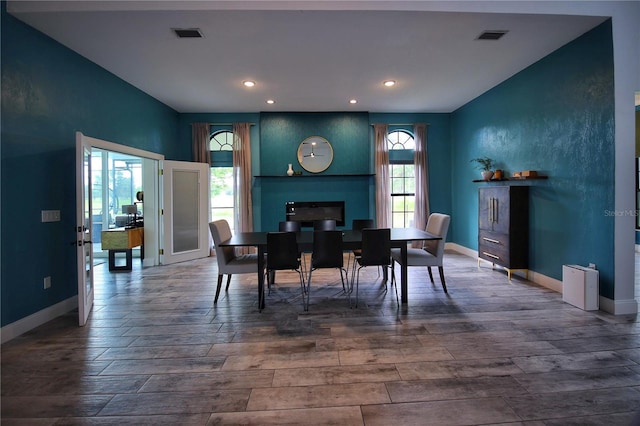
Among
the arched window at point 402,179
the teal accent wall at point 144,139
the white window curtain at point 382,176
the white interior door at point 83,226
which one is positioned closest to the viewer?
the teal accent wall at point 144,139

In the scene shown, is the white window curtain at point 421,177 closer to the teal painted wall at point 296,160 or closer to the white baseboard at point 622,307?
the teal painted wall at point 296,160

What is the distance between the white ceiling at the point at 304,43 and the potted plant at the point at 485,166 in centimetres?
115

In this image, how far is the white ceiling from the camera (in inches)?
112

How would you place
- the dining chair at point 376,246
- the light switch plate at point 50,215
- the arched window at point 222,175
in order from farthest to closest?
the arched window at point 222,175, the dining chair at point 376,246, the light switch plate at point 50,215

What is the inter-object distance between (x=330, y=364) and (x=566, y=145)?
3.62 metres

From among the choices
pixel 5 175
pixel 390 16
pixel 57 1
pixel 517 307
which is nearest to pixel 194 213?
pixel 5 175

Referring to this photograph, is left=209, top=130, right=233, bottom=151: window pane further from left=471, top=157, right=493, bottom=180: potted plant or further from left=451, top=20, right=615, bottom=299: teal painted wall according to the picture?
left=451, top=20, right=615, bottom=299: teal painted wall

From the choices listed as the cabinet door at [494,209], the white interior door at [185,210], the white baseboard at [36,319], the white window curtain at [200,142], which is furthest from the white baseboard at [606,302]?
the white window curtain at [200,142]

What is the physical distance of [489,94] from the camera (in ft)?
17.3

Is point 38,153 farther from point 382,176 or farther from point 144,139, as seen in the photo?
point 382,176

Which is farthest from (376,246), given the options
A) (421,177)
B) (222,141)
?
(222,141)

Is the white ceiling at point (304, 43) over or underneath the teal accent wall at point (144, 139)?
over

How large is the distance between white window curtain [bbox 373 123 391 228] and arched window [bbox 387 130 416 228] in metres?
0.28

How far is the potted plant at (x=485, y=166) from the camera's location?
16.5 feet
